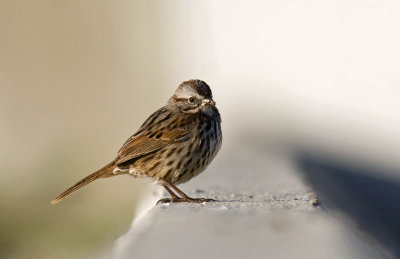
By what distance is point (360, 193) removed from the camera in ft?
18.4

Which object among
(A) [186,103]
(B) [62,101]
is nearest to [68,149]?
(B) [62,101]

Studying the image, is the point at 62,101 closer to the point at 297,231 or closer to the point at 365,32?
the point at 365,32

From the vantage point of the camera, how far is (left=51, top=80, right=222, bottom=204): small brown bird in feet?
19.3

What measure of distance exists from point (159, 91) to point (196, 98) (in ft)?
19.1

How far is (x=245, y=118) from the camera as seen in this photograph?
7172 mm

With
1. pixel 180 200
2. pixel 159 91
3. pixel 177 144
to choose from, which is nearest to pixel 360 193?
pixel 180 200

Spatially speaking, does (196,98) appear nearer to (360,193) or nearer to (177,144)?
(177,144)

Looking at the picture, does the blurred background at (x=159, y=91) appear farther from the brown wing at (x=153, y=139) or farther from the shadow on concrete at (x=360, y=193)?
the brown wing at (x=153, y=139)

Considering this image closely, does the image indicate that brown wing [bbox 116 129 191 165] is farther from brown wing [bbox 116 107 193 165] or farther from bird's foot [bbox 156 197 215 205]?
bird's foot [bbox 156 197 215 205]

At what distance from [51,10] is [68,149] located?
19.3ft

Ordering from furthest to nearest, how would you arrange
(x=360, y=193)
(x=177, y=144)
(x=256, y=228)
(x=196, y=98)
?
(x=196, y=98), (x=177, y=144), (x=360, y=193), (x=256, y=228)

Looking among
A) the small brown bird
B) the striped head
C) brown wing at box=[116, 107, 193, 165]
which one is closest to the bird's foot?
the small brown bird

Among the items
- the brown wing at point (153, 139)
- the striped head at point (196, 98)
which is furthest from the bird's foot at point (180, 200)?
the striped head at point (196, 98)

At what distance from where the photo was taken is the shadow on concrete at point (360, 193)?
4.85 meters
